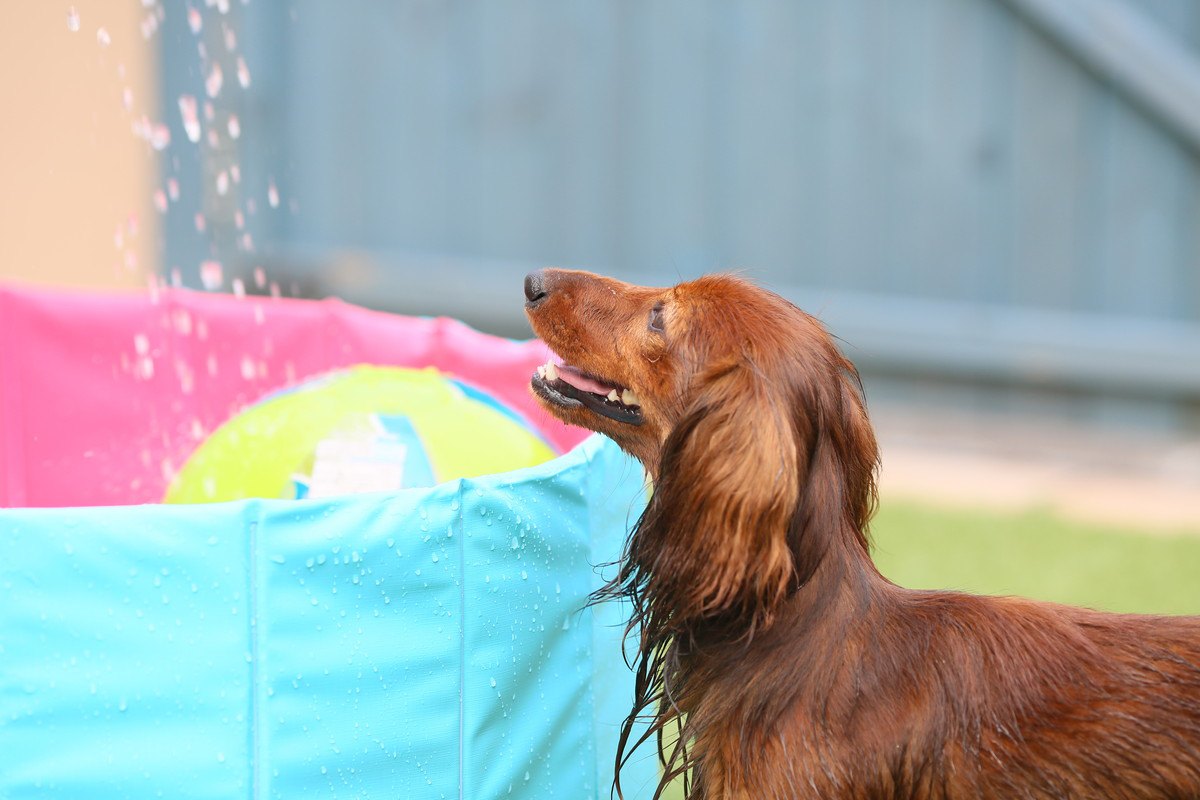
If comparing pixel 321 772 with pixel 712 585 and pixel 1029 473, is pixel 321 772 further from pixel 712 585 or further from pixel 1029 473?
pixel 1029 473

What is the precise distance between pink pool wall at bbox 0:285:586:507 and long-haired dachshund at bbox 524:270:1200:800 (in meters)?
1.39

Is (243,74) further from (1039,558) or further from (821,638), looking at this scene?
(821,638)

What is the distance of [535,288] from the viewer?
9.36 feet

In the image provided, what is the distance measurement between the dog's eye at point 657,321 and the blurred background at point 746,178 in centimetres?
409

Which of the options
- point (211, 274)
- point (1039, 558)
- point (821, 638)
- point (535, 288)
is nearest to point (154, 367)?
point (535, 288)

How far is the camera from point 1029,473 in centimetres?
705

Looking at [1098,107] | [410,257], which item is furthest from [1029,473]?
[410,257]

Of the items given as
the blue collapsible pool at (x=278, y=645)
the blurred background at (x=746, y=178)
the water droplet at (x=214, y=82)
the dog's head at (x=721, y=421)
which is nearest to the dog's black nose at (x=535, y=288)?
the dog's head at (x=721, y=421)

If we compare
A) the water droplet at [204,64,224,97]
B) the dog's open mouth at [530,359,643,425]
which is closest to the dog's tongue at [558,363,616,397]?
the dog's open mouth at [530,359,643,425]

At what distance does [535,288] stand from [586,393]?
287 millimetres

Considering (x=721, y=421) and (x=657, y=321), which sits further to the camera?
(x=657, y=321)

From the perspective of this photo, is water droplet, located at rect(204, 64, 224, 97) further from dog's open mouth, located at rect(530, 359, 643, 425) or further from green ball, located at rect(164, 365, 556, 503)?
dog's open mouth, located at rect(530, 359, 643, 425)

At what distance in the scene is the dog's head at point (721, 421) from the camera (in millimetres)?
2270

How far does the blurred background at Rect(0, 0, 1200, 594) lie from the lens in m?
7.11
